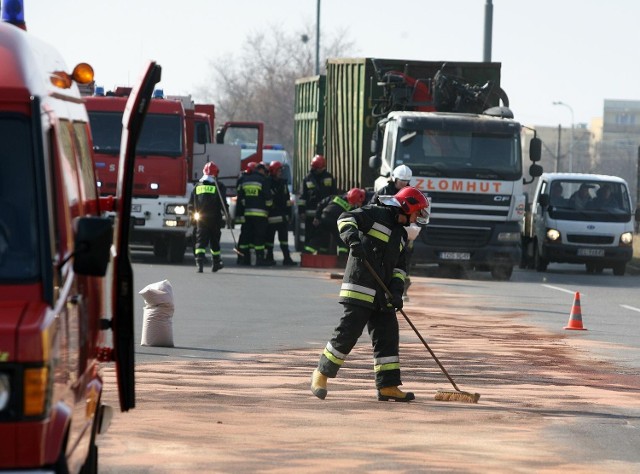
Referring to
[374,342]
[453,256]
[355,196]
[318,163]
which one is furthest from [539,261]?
[374,342]

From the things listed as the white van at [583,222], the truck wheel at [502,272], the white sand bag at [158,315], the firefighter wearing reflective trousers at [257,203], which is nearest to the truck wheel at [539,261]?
the white van at [583,222]

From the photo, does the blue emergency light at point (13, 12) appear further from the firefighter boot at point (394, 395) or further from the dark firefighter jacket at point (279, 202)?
Result: the dark firefighter jacket at point (279, 202)

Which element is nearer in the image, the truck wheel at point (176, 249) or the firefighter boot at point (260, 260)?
the truck wheel at point (176, 249)

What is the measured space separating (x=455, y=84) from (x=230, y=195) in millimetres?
6546

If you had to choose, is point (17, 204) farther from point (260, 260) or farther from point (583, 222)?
point (583, 222)

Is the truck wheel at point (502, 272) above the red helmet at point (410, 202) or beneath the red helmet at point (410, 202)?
beneath

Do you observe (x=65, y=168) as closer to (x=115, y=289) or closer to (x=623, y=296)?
(x=115, y=289)

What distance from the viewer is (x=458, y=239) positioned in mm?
26047

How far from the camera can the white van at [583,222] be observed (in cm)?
2931

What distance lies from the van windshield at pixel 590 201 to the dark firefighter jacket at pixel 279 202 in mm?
5180

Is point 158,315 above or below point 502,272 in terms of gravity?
above

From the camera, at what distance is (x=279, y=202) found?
28.8 metres

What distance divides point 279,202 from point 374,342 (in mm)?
17405

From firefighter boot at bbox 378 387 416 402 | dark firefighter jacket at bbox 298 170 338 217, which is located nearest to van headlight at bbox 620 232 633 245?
dark firefighter jacket at bbox 298 170 338 217
